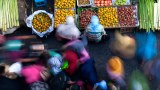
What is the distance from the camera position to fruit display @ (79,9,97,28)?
9.53m

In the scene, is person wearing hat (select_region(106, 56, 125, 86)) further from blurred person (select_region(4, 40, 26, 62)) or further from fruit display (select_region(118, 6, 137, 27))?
blurred person (select_region(4, 40, 26, 62))

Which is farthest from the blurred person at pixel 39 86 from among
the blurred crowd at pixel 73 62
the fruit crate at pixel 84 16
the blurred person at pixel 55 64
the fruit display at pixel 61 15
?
the fruit crate at pixel 84 16

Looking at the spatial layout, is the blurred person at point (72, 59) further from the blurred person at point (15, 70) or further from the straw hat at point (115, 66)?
the blurred person at point (15, 70)

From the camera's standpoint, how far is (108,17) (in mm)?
9555

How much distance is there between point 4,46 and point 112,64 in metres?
1.91

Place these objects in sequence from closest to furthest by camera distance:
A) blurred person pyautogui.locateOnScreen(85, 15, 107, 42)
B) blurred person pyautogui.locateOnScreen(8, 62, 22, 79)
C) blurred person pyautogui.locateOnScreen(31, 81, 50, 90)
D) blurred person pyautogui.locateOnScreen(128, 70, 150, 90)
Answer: blurred person pyautogui.locateOnScreen(31, 81, 50, 90) < blurred person pyautogui.locateOnScreen(8, 62, 22, 79) < blurred person pyautogui.locateOnScreen(128, 70, 150, 90) < blurred person pyautogui.locateOnScreen(85, 15, 107, 42)

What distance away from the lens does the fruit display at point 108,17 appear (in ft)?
31.3

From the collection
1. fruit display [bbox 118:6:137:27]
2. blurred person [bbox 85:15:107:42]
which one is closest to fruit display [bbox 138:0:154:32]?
fruit display [bbox 118:6:137:27]

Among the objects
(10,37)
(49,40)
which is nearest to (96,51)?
(49,40)

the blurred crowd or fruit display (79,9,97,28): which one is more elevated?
fruit display (79,9,97,28)

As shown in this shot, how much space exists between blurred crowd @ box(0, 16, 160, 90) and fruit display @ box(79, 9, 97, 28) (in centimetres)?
28

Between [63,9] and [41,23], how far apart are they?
0.50 meters

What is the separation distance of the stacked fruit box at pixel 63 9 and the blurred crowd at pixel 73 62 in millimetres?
305

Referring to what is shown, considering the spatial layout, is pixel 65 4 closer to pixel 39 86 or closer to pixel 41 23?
pixel 41 23
